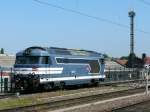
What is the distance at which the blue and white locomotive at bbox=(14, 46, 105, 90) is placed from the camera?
1254 inches


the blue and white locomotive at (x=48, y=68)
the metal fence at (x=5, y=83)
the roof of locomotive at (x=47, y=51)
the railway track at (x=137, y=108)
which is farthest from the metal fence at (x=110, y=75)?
the railway track at (x=137, y=108)

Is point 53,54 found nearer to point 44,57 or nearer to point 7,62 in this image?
point 44,57

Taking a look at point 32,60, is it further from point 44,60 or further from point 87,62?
point 87,62

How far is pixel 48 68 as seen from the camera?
106 feet

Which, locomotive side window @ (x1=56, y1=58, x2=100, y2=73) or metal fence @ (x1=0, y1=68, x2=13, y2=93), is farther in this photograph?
locomotive side window @ (x1=56, y1=58, x2=100, y2=73)

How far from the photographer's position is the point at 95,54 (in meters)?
40.5

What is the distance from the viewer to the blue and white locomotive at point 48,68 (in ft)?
104

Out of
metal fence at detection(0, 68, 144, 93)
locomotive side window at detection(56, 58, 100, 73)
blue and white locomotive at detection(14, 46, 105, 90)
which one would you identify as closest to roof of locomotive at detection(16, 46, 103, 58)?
blue and white locomotive at detection(14, 46, 105, 90)

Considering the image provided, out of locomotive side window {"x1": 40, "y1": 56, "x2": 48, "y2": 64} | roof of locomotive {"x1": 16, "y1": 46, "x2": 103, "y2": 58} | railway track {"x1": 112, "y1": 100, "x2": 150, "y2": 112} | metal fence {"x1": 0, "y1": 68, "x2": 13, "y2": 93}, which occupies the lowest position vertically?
railway track {"x1": 112, "y1": 100, "x2": 150, "y2": 112}

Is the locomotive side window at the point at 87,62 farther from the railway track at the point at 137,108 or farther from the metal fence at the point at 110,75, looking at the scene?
the railway track at the point at 137,108

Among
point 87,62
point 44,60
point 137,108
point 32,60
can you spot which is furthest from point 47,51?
point 137,108

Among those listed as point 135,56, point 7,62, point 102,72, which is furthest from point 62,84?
point 135,56

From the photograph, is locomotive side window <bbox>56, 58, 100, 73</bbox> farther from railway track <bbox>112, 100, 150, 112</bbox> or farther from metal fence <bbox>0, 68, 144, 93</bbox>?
railway track <bbox>112, 100, 150, 112</bbox>

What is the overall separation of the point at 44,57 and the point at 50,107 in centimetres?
1149
